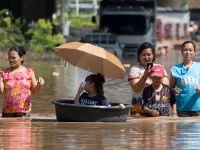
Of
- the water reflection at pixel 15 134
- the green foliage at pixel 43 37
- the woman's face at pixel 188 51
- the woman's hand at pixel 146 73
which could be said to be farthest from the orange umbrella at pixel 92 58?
the green foliage at pixel 43 37

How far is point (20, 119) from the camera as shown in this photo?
1219cm

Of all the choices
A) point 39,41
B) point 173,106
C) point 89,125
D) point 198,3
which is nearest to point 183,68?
point 173,106

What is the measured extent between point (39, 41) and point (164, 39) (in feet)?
60.7

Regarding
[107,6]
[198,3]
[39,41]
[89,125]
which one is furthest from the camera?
[198,3]

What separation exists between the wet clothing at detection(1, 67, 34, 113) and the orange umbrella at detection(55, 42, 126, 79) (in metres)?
0.81

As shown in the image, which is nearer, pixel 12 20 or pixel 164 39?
pixel 12 20

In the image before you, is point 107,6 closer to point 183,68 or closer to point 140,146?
point 183,68

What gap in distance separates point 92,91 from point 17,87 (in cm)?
106

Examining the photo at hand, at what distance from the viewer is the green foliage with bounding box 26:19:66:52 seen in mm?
38281

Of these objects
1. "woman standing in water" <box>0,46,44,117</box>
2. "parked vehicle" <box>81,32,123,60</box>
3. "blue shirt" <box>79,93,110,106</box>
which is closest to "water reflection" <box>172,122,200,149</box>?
"blue shirt" <box>79,93,110,106</box>

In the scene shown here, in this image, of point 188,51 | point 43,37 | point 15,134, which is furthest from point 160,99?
point 43,37

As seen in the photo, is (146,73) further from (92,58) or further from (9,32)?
(9,32)

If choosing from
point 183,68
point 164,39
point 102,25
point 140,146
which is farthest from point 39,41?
point 140,146

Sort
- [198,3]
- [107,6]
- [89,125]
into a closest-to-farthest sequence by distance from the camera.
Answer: [89,125] < [107,6] < [198,3]
